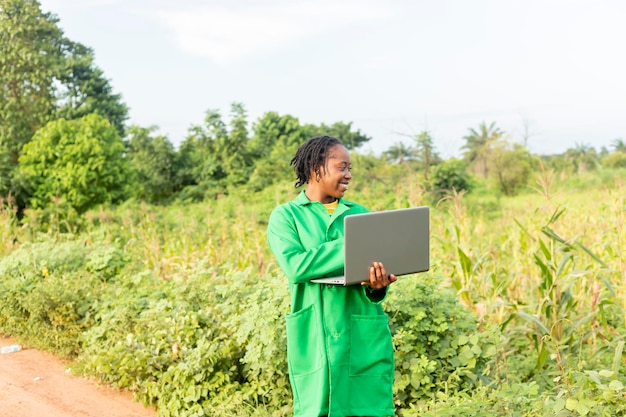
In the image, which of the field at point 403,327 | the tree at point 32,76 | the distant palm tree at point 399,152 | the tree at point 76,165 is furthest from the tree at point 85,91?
the field at point 403,327

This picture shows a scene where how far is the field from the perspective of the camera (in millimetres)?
3936

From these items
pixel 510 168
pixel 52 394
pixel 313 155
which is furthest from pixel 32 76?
pixel 313 155

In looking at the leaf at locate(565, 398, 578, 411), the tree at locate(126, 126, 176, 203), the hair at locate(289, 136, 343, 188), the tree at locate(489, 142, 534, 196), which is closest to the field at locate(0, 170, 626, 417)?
the leaf at locate(565, 398, 578, 411)

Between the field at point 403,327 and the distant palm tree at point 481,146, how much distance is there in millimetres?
11759

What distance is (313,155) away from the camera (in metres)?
2.72

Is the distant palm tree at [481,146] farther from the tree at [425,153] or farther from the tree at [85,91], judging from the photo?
the tree at [85,91]

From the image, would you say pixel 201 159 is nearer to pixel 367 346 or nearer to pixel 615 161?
pixel 615 161

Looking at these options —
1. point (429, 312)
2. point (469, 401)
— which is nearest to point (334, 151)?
point (469, 401)

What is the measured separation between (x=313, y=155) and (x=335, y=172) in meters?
0.12

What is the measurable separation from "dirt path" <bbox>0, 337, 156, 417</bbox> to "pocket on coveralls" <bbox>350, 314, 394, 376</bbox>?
2.44 metres

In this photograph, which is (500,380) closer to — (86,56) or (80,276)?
(80,276)

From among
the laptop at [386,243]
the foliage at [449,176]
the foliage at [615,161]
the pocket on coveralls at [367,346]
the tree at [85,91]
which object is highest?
the tree at [85,91]

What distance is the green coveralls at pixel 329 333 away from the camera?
8.52ft

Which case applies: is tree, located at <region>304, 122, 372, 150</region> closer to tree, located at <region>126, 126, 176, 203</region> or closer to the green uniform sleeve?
tree, located at <region>126, 126, 176, 203</region>
